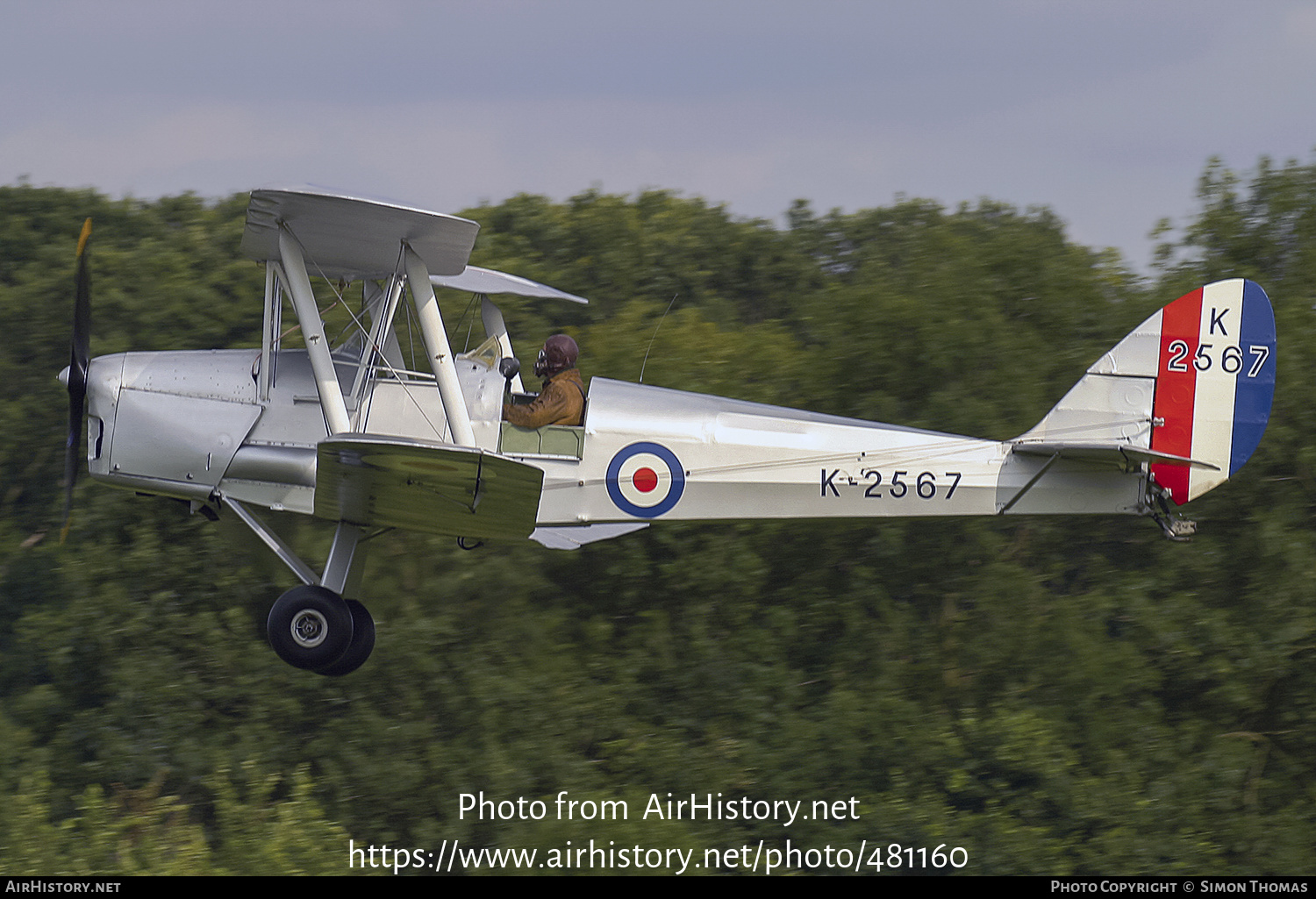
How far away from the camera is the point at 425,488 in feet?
21.5

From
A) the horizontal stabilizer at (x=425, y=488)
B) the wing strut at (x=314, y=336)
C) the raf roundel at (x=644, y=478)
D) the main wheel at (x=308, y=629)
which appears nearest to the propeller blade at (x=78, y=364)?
the wing strut at (x=314, y=336)

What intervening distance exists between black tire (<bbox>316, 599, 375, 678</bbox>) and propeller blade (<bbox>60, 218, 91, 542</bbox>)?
5.82 ft

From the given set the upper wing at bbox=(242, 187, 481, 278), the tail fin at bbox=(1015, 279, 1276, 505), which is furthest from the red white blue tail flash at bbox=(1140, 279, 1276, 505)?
the upper wing at bbox=(242, 187, 481, 278)

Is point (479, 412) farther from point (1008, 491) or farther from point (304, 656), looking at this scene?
point (1008, 491)

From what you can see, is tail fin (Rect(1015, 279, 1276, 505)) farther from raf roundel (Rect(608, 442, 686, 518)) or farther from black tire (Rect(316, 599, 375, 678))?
black tire (Rect(316, 599, 375, 678))

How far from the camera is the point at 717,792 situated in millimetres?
9000

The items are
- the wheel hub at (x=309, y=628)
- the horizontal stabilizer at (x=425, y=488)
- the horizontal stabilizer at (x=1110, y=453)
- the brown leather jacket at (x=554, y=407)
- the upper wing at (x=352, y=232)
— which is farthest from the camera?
the brown leather jacket at (x=554, y=407)

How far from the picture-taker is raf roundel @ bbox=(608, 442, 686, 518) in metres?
7.31

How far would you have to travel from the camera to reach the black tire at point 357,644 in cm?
737

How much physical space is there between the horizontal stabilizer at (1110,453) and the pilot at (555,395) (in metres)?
2.61

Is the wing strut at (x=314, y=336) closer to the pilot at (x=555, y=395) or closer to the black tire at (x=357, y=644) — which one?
the pilot at (x=555, y=395)

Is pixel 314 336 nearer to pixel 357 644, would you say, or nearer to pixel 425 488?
pixel 425 488

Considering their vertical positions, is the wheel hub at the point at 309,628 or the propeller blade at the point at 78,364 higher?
the propeller blade at the point at 78,364

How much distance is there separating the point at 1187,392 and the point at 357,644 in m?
5.15
